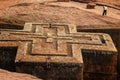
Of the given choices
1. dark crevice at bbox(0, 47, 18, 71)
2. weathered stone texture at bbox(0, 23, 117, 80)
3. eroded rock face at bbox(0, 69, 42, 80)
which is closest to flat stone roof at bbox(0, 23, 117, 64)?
weathered stone texture at bbox(0, 23, 117, 80)

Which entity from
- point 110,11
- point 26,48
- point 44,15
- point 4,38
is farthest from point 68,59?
point 110,11

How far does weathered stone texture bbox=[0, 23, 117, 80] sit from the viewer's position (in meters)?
7.07

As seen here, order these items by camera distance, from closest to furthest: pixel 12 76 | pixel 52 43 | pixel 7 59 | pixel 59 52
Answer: pixel 12 76
pixel 59 52
pixel 7 59
pixel 52 43

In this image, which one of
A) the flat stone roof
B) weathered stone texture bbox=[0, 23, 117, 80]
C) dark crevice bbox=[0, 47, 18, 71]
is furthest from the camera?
dark crevice bbox=[0, 47, 18, 71]

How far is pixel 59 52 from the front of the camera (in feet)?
24.8

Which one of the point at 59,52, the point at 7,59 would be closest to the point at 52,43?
the point at 59,52

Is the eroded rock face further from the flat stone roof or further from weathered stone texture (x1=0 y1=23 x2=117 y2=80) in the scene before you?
the flat stone roof

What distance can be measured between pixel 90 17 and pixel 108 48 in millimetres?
4246

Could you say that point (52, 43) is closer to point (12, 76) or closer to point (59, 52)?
point (59, 52)

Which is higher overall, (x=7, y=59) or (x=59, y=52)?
(x=59, y=52)

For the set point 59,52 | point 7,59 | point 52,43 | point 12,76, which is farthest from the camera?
point 52,43

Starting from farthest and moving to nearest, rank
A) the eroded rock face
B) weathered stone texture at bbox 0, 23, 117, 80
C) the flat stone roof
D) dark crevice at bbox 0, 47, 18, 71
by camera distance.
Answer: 1. dark crevice at bbox 0, 47, 18, 71
2. the flat stone roof
3. weathered stone texture at bbox 0, 23, 117, 80
4. the eroded rock face

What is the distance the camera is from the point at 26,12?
40.5 ft

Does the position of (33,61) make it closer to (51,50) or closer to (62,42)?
(51,50)
